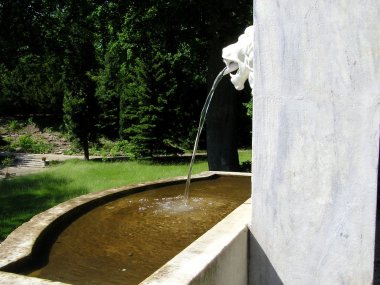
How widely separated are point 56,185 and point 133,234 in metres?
8.53

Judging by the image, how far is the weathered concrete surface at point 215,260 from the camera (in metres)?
1.98

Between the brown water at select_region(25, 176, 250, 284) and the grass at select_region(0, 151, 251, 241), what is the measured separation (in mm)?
3615

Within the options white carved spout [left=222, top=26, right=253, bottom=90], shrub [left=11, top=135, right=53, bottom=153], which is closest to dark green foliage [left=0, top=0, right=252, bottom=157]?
shrub [left=11, top=135, right=53, bottom=153]

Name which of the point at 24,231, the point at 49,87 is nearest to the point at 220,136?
the point at 24,231

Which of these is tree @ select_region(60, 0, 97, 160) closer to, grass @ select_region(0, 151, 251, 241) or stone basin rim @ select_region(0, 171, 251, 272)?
grass @ select_region(0, 151, 251, 241)

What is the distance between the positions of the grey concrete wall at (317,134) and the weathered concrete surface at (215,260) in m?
0.22

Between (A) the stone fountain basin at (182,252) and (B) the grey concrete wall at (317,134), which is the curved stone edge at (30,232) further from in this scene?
(B) the grey concrete wall at (317,134)

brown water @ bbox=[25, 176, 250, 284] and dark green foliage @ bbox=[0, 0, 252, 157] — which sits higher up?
dark green foliage @ bbox=[0, 0, 252, 157]

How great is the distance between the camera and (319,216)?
2.44 m

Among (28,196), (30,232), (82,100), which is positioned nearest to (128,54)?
(28,196)

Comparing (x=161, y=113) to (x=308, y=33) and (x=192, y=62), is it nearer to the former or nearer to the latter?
(x=192, y=62)

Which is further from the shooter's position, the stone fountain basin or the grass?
the grass

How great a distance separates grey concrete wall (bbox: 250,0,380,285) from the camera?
231 cm

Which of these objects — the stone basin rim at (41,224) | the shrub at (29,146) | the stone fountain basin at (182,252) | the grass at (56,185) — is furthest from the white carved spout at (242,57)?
the shrub at (29,146)
